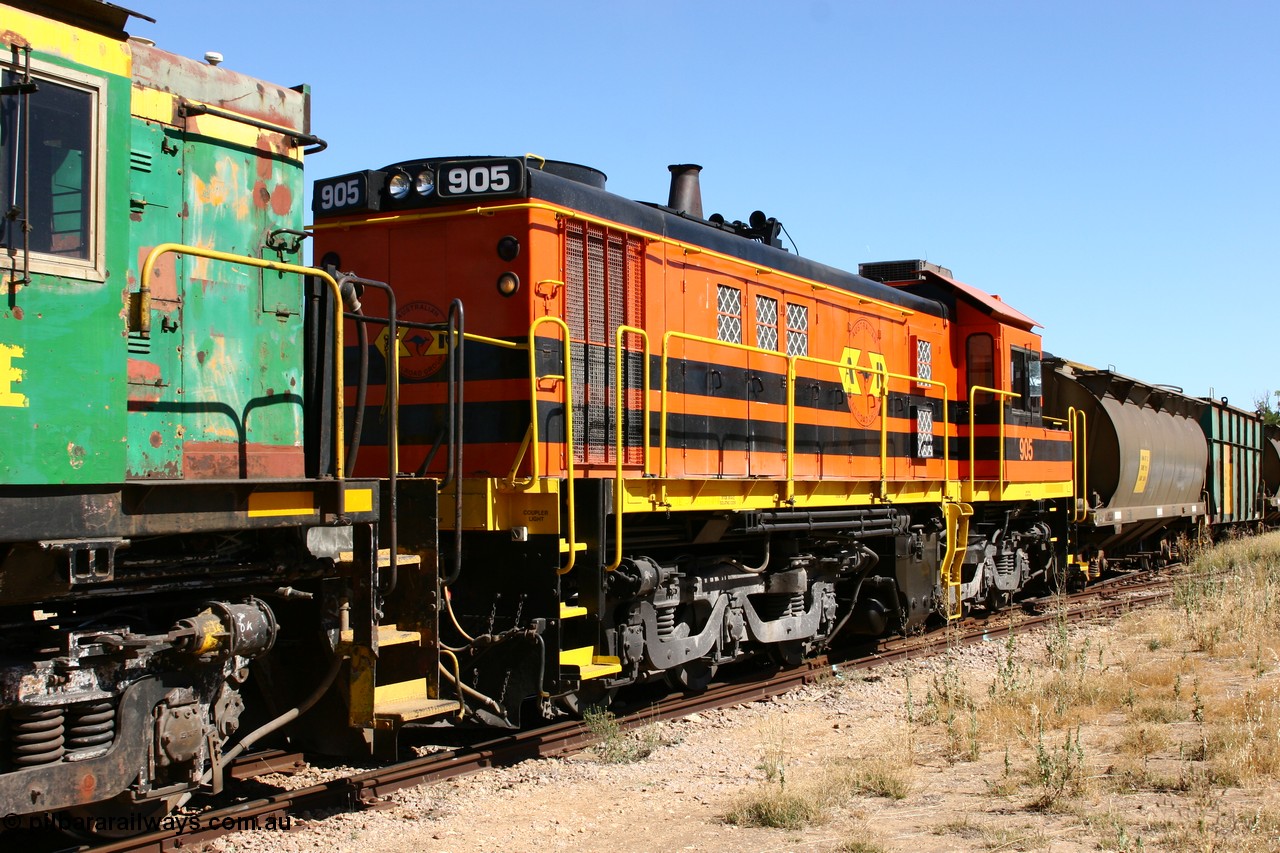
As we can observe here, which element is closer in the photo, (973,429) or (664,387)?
(664,387)

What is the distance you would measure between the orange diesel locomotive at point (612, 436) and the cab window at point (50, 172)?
5.21 feet

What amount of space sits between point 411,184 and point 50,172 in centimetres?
374

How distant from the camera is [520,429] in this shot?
7668mm

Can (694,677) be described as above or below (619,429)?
below

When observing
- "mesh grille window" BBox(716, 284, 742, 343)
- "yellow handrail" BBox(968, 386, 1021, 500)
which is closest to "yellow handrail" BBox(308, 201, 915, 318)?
"mesh grille window" BBox(716, 284, 742, 343)

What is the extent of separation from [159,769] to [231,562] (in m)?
0.96

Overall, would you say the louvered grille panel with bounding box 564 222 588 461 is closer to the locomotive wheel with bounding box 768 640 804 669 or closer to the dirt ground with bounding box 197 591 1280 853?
the dirt ground with bounding box 197 591 1280 853

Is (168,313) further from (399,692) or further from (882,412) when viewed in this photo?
(882,412)

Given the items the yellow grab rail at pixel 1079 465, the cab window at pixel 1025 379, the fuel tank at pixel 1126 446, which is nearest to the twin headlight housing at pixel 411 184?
the cab window at pixel 1025 379

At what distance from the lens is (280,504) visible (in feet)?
17.3

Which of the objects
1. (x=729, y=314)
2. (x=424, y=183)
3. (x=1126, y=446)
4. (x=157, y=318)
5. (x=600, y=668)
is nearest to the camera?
(x=157, y=318)

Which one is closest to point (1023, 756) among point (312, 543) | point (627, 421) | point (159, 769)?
point (627, 421)

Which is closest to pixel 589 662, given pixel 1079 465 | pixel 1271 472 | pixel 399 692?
pixel 399 692

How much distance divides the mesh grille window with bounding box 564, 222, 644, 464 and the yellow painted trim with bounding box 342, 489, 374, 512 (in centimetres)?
262
